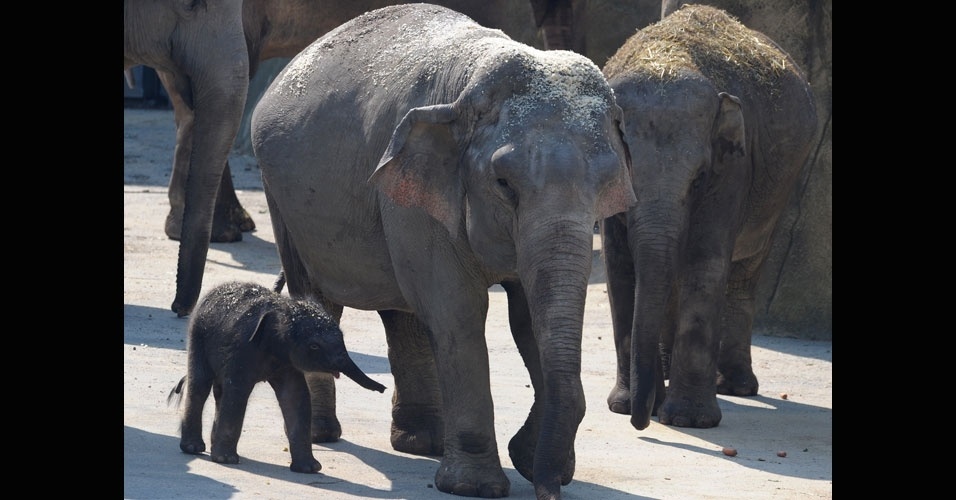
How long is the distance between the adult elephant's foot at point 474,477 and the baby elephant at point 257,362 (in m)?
0.50

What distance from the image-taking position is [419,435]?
21.7 feet

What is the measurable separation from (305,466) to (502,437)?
1.16 meters

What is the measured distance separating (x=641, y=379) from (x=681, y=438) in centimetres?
60

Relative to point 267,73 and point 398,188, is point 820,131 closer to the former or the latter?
point 398,188

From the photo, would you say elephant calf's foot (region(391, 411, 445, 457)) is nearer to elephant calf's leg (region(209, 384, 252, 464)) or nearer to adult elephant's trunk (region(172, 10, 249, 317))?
elephant calf's leg (region(209, 384, 252, 464))

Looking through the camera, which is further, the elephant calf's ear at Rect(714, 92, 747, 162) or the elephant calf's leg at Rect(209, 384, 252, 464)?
the elephant calf's ear at Rect(714, 92, 747, 162)

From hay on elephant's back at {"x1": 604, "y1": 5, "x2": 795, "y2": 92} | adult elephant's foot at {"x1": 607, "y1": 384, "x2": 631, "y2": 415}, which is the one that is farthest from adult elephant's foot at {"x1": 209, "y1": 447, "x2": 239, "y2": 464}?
hay on elephant's back at {"x1": 604, "y1": 5, "x2": 795, "y2": 92}

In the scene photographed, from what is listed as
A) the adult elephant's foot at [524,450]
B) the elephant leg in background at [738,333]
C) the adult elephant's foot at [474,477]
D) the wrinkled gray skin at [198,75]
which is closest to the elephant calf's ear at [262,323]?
the adult elephant's foot at [474,477]

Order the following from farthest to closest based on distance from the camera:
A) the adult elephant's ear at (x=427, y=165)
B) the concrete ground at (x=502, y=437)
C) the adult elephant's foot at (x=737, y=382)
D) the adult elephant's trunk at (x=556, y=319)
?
1. the adult elephant's foot at (x=737, y=382)
2. the concrete ground at (x=502, y=437)
3. the adult elephant's ear at (x=427, y=165)
4. the adult elephant's trunk at (x=556, y=319)

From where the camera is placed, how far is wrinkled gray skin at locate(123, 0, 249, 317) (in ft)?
31.0

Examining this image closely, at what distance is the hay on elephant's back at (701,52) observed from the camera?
757cm

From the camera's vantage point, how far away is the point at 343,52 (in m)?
6.64

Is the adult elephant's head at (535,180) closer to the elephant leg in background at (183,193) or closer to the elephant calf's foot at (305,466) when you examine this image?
the elephant calf's foot at (305,466)
